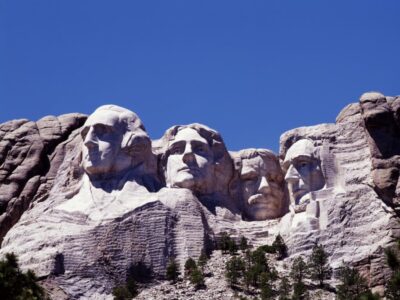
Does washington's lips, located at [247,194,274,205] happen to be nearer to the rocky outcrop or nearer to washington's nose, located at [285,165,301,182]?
washington's nose, located at [285,165,301,182]

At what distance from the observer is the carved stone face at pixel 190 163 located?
170 feet

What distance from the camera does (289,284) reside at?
4694cm

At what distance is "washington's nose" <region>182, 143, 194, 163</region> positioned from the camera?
51.9 m

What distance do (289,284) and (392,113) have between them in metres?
6.88

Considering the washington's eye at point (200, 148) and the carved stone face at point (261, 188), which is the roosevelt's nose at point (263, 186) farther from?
the washington's eye at point (200, 148)

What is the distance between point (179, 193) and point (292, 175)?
10.9 feet

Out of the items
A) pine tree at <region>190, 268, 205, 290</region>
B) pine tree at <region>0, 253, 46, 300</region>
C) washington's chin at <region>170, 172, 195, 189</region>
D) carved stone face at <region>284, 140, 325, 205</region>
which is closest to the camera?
pine tree at <region>0, 253, 46, 300</region>

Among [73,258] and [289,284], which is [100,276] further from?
[289,284]

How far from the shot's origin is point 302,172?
51062 millimetres

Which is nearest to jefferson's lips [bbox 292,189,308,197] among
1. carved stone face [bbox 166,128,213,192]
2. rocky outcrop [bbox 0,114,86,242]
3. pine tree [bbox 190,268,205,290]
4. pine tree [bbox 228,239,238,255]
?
pine tree [bbox 228,239,238,255]

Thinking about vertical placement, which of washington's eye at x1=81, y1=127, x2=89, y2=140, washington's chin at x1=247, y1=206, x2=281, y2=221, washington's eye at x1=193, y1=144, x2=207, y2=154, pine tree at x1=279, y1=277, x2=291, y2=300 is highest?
washington's eye at x1=81, y1=127, x2=89, y2=140

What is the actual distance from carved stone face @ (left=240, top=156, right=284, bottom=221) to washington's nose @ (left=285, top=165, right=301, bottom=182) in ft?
4.10

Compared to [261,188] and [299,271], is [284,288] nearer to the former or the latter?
[299,271]

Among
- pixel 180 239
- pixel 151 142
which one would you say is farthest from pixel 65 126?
pixel 180 239
